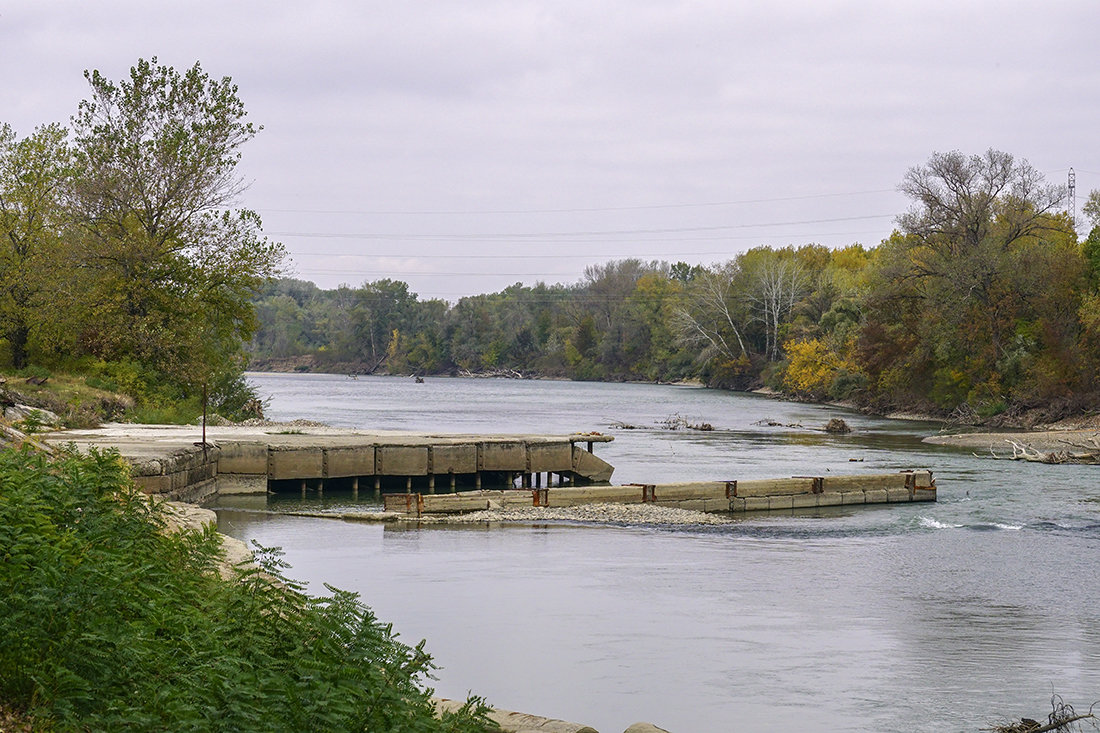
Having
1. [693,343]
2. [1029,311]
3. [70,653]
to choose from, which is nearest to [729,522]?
[70,653]

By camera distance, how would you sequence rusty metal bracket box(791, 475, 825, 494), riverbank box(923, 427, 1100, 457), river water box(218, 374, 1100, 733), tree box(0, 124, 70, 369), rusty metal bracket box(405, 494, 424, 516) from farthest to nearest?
riverbank box(923, 427, 1100, 457), tree box(0, 124, 70, 369), rusty metal bracket box(791, 475, 825, 494), rusty metal bracket box(405, 494, 424, 516), river water box(218, 374, 1100, 733)

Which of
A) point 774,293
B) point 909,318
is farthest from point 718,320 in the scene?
point 909,318

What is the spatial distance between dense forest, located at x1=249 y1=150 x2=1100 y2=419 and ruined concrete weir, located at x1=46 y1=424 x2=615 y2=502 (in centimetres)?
4279

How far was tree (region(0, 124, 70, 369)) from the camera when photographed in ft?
125

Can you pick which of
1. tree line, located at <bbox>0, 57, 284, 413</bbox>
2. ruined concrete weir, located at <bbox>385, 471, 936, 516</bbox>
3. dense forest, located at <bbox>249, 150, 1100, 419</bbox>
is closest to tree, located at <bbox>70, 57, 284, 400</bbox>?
tree line, located at <bbox>0, 57, 284, 413</bbox>

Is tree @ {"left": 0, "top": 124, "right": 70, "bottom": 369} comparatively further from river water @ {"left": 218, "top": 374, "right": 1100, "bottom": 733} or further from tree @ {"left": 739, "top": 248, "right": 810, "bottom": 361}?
tree @ {"left": 739, "top": 248, "right": 810, "bottom": 361}

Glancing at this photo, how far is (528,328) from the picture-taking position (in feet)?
591

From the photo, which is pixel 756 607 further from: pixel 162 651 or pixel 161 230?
pixel 161 230

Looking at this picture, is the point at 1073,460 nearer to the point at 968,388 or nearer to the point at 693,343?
the point at 968,388

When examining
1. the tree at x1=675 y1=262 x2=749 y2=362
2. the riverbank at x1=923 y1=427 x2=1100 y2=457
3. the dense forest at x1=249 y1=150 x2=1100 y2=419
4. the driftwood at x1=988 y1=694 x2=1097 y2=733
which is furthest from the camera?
the tree at x1=675 y1=262 x2=749 y2=362

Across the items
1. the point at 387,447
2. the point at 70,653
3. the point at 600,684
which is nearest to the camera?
the point at 70,653

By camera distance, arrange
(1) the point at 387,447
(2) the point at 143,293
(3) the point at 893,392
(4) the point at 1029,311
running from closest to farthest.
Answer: (1) the point at 387,447, (2) the point at 143,293, (4) the point at 1029,311, (3) the point at 893,392

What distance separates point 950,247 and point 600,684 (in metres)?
69.7

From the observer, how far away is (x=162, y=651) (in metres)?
7.97
